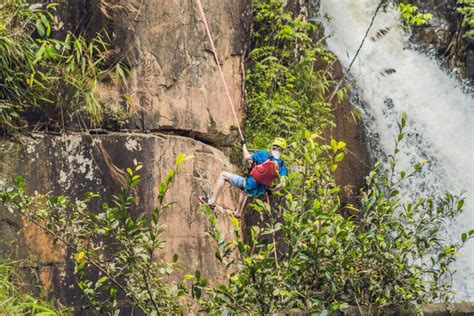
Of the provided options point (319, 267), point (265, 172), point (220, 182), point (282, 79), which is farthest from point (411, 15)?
point (319, 267)

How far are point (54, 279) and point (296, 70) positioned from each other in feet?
15.3

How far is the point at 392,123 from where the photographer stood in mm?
13094

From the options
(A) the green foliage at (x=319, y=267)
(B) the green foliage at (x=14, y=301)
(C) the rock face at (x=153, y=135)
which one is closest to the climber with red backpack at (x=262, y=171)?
(C) the rock face at (x=153, y=135)

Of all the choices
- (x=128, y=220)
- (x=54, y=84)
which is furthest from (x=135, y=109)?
(x=128, y=220)

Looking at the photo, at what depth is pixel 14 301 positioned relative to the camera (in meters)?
8.29

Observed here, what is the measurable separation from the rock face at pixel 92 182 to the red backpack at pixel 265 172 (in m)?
1.04

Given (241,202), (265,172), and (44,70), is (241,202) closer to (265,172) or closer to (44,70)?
(265,172)

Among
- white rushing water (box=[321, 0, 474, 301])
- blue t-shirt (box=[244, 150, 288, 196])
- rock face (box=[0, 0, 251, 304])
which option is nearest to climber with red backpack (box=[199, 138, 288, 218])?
blue t-shirt (box=[244, 150, 288, 196])

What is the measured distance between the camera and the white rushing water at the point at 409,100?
508 inches

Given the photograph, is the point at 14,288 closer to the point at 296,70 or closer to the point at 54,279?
the point at 54,279

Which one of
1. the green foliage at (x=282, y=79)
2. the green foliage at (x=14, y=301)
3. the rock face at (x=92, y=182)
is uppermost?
the green foliage at (x=282, y=79)

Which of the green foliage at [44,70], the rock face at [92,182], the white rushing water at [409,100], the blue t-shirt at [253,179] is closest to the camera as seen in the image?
the blue t-shirt at [253,179]

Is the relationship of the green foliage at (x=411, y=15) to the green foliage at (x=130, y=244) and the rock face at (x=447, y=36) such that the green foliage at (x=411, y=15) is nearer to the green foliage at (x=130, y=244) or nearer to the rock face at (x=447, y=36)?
the rock face at (x=447, y=36)

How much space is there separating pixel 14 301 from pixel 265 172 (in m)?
2.61
